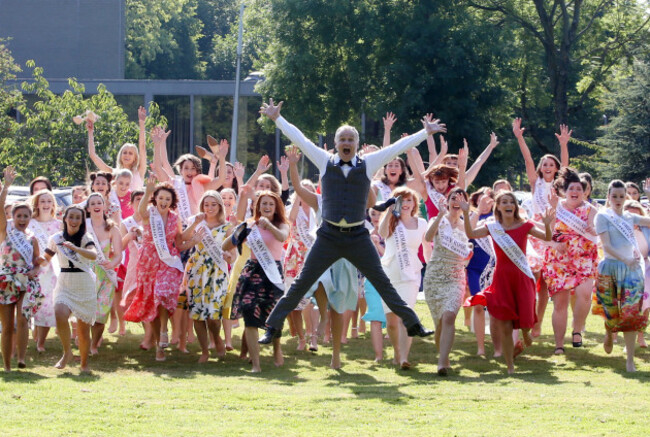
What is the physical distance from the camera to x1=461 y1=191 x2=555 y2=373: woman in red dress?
993cm

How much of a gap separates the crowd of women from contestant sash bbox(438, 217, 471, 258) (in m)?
0.02

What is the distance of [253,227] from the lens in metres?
10.4

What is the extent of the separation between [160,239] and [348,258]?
2518 mm

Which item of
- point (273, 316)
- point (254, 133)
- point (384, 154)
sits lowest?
point (273, 316)

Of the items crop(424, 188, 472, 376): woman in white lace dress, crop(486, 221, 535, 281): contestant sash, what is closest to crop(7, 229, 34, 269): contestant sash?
crop(424, 188, 472, 376): woman in white lace dress

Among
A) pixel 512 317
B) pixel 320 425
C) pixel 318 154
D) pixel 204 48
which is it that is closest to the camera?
pixel 320 425

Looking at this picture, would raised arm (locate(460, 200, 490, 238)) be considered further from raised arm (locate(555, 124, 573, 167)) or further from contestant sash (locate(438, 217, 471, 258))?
raised arm (locate(555, 124, 573, 167))

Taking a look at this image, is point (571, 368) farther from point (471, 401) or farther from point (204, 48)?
point (204, 48)

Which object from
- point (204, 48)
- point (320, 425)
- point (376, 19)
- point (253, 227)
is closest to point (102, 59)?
point (376, 19)

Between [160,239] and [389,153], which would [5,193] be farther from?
[389,153]

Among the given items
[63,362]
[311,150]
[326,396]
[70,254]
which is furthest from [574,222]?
[63,362]

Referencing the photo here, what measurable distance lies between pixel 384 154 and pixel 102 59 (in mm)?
46571

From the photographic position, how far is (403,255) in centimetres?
1039

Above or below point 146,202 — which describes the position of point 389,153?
above
